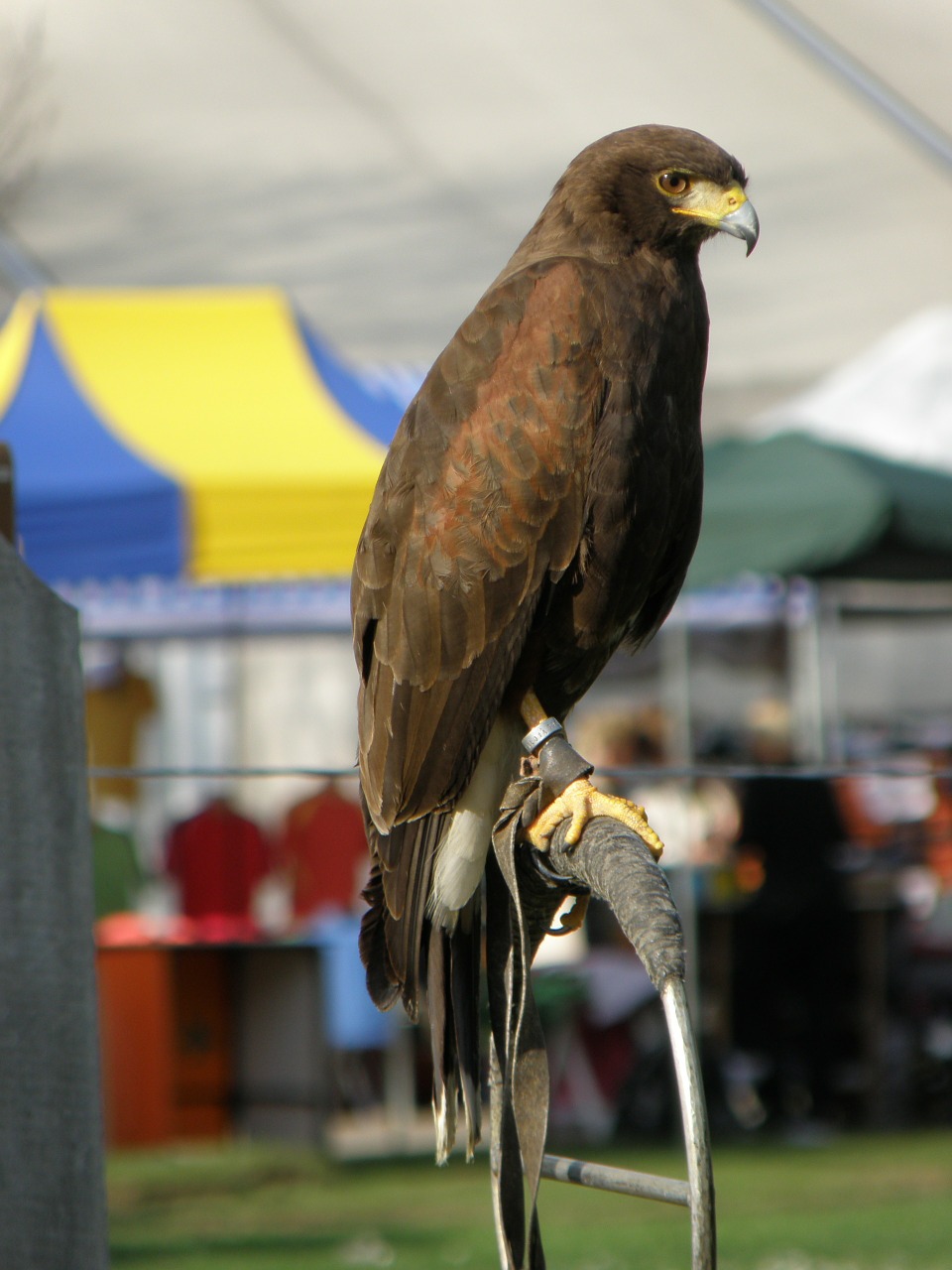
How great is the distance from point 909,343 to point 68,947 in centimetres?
837

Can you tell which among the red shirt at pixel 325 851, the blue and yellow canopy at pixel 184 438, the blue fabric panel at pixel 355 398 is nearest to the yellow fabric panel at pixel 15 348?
the blue and yellow canopy at pixel 184 438

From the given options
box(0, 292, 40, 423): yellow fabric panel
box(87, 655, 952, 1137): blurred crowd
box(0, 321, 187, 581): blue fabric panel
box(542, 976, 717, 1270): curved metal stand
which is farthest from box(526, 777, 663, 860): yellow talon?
box(87, 655, 952, 1137): blurred crowd

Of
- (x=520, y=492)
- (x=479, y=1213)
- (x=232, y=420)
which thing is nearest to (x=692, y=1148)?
(x=520, y=492)

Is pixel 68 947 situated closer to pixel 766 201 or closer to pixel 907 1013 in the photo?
pixel 907 1013

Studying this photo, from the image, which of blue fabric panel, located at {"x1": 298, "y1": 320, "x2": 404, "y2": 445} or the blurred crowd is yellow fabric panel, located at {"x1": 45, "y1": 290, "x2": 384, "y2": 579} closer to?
blue fabric panel, located at {"x1": 298, "y1": 320, "x2": 404, "y2": 445}

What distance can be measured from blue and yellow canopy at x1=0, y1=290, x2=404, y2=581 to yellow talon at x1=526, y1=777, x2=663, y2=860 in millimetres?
3369

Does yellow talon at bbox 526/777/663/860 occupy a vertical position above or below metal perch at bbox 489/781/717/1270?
above

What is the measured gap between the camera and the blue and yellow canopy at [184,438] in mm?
5535

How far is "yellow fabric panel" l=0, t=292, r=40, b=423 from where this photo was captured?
20.2 feet

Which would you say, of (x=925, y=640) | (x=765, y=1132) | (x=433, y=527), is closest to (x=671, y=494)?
(x=433, y=527)

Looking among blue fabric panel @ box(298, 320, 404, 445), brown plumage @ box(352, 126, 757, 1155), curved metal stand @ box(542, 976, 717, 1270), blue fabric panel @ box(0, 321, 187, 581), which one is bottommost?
curved metal stand @ box(542, 976, 717, 1270)

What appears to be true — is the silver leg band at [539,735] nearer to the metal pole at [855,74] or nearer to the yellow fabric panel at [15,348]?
the yellow fabric panel at [15,348]

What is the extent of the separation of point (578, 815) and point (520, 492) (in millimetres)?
474

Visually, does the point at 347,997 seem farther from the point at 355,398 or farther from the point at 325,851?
the point at 355,398
